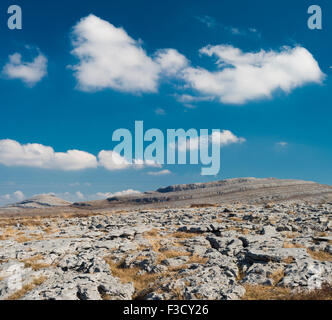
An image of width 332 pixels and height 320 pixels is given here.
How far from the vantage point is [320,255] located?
52.1ft

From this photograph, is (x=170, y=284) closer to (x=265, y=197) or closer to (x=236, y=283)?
(x=236, y=283)

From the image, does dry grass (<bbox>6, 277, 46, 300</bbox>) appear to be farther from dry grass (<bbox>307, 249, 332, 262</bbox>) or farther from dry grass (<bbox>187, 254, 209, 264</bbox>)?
dry grass (<bbox>307, 249, 332, 262</bbox>)

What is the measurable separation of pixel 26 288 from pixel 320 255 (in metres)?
16.0

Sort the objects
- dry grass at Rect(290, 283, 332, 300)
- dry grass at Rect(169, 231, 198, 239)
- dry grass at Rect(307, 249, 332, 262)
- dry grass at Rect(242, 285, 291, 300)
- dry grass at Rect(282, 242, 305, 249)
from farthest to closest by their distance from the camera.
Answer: dry grass at Rect(169, 231, 198, 239) < dry grass at Rect(282, 242, 305, 249) < dry grass at Rect(307, 249, 332, 262) < dry grass at Rect(242, 285, 291, 300) < dry grass at Rect(290, 283, 332, 300)

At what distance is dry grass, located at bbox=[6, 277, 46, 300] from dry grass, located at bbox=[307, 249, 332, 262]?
48.5ft

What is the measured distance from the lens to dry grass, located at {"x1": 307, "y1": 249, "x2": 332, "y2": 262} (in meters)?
15.2

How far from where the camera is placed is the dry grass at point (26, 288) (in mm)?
11345

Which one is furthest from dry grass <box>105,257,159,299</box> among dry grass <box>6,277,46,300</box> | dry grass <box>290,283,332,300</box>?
dry grass <box>290,283,332,300</box>

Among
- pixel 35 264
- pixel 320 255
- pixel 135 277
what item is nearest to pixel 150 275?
pixel 135 277

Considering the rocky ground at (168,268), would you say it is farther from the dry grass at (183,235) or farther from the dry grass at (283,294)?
the dry grass at (183,235)
